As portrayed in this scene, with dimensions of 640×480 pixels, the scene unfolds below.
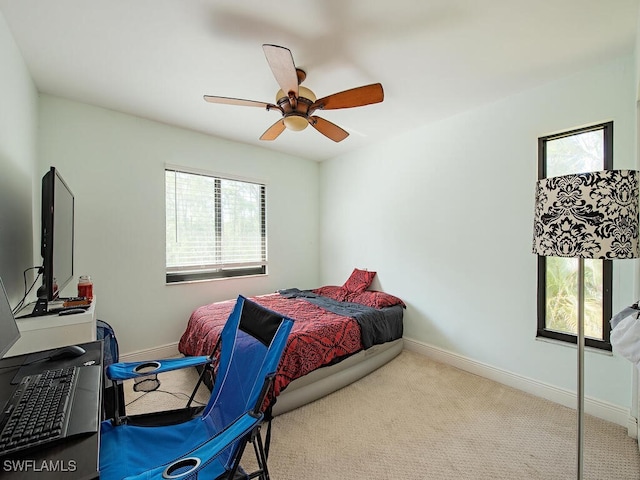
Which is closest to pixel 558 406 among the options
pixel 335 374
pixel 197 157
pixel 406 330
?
pixel 406 330

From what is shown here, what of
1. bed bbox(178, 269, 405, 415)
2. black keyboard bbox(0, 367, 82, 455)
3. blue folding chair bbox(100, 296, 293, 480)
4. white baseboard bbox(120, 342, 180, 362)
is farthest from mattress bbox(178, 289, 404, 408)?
black keyboard bbox(0, 367, 82, 455)

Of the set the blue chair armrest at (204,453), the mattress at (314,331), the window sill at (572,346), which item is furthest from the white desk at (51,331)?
the window sill at (572,346)

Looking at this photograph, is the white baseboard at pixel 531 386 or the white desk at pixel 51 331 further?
the white baseboard at pixel 531 386

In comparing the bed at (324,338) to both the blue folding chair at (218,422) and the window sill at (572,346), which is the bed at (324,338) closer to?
the blue folding chair at (218,422)

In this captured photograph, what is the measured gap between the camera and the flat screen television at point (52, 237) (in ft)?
4.85

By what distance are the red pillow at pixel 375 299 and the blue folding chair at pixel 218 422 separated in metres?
1.94

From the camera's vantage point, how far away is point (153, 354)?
3062 mm

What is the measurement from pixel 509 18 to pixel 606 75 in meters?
1.06

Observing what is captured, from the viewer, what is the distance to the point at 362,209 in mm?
3986

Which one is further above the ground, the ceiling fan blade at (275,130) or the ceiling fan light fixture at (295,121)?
the ceiling fan blade at (275,130)

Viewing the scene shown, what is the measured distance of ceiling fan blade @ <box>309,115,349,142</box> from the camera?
2322 mm

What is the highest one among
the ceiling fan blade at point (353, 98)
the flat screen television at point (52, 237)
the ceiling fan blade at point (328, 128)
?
the ceiling fan blade at point (353, 98)

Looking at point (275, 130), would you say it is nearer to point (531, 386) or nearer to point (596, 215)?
point (596, 215)

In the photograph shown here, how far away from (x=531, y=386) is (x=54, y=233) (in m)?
3.61
